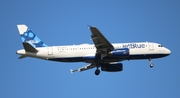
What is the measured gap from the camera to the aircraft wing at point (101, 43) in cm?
6509

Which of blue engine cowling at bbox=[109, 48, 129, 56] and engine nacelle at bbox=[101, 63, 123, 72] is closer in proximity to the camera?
blue engine cowling at bbox=[109, 48, 129, 56]

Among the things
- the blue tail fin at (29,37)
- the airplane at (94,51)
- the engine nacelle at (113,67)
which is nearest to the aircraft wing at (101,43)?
the airplane at (94,51)

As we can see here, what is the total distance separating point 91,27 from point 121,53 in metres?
7.94

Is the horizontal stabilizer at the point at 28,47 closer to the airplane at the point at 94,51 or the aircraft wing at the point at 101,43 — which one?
the airplane at the point at 94,51

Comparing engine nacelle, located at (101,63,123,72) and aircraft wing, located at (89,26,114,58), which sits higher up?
aircraft wing, located at (89,26,114,58)

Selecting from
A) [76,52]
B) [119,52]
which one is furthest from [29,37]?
[119,52]

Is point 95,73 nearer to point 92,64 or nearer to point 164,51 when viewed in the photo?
point 92,64

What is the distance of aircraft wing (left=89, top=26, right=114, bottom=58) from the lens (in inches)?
2563

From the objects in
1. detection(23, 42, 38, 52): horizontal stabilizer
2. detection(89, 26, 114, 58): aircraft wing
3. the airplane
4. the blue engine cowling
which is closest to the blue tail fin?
the airplane

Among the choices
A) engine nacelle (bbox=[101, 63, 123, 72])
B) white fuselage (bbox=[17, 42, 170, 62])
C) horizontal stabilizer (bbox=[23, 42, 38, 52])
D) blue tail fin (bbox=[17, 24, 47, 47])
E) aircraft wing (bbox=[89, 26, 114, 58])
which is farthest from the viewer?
engine nacelle (bbox=[101, 63, 123, 72])

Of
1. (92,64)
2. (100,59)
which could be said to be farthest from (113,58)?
(92,64)

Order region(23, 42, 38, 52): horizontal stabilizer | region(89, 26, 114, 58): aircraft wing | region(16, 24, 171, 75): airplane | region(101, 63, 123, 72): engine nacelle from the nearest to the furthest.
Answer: region(89, 26, 114, 58): aircraft wing, region(23, 42, 38, 52): horizontal stabilizer, region(16, 24, 171, 75): airplane, region(101, 63, 123, 72): engine nacelle

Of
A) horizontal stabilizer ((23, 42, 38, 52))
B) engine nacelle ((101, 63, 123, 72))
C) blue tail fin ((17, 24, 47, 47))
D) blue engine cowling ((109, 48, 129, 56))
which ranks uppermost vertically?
blue tail fin ((17, 24, 47, 47))

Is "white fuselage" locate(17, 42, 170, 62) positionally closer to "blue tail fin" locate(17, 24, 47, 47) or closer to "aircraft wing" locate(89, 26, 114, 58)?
"aircraft wing" locate(89, 26, 114, 58)
